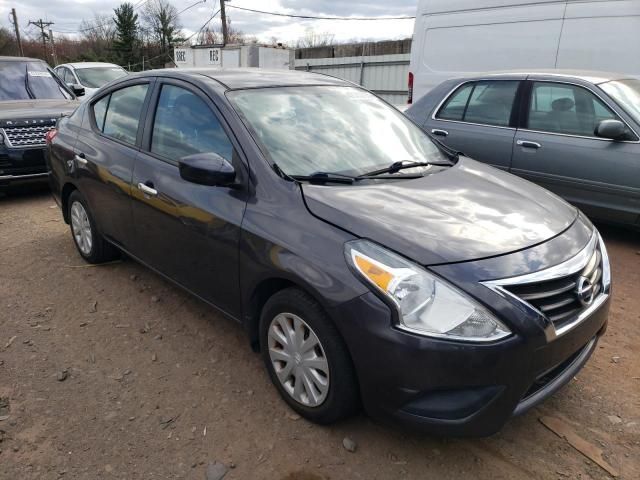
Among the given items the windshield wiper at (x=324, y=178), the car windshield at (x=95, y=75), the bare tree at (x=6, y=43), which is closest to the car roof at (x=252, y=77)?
the windshield wiper at (x=324, y=178)

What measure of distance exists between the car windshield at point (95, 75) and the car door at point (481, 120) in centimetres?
1004

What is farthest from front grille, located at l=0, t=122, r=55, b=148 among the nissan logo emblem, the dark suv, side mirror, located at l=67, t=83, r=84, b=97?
the nissan logo emblem

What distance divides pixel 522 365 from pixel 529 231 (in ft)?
2.16

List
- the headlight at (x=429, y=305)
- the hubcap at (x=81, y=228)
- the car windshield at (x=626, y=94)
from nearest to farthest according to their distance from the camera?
the headlight at (x=429, y=305), the hubcap at (x=81, y=228), the car windshield at (x=626, y=94)

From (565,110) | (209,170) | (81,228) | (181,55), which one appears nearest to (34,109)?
(81,228)

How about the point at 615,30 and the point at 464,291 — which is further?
the point at 615,30

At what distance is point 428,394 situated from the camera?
2066 millimetres

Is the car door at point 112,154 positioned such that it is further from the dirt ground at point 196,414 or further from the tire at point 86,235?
the dirt ground at point 196,414

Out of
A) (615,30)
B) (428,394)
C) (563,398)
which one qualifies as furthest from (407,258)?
(615,30)

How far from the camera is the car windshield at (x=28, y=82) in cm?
734

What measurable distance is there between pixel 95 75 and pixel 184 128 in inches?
470

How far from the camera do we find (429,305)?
2016mm

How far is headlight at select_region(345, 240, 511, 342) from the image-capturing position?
6.49 feet

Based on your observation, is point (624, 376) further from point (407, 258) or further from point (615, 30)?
point (615, 30)
